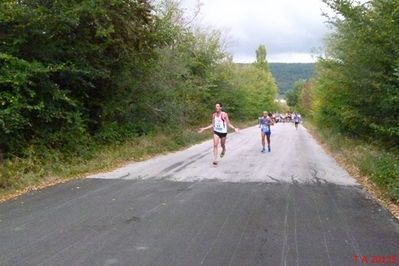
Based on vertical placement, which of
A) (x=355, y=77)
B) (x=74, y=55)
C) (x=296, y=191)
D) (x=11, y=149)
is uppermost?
(x=74, y=55)

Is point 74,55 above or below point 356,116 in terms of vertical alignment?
Answer: above

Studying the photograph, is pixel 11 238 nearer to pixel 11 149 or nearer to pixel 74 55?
pixel 11 149

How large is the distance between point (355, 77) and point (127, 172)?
29.7 ft

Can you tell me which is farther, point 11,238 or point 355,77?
point 355,77

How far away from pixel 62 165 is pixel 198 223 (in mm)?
6586

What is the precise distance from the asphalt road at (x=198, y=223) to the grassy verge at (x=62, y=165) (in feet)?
2.31

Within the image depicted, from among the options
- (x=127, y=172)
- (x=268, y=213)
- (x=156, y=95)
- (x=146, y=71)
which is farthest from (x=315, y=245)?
(x=156, y=95)

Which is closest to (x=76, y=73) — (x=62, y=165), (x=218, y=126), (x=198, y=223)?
(x=62, y=165)

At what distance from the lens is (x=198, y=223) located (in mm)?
6820

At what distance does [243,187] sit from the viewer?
9.94 m

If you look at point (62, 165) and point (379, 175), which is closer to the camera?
point (379, 175)

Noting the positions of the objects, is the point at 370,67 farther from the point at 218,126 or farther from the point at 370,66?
the point at 218,126

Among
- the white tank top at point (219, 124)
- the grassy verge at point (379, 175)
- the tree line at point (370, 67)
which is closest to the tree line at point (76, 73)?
the white tank top at point (219, 124)

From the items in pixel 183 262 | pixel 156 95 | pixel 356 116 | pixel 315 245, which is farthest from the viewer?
pixel 156 95
